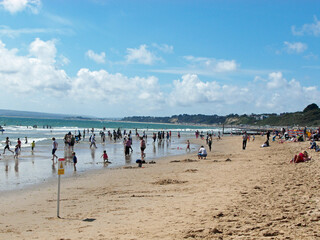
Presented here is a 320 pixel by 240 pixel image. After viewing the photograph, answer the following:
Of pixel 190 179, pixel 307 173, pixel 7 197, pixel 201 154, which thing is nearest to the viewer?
pixel 7 197

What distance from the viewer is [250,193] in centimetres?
909

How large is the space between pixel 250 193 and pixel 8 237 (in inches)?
245

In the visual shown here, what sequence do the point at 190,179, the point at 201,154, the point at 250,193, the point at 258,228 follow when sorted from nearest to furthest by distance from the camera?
the point at 258,228, the point at 250,193, the point at 190,179, the point at 201,154

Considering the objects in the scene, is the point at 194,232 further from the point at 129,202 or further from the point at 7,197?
the point at 7,197

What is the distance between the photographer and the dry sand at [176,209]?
6.17 m

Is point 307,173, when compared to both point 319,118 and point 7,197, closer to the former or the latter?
point 7,197

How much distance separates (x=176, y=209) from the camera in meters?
7.93

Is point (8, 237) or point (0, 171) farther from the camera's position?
point (0, 171)

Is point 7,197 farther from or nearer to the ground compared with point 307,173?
nearer to the ground

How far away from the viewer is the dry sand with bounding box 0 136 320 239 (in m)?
6.17

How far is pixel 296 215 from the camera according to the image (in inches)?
263

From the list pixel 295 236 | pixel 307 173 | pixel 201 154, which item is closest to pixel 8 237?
pixel 295 236

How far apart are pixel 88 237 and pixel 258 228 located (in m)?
3.25

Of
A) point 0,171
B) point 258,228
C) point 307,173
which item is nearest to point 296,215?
point 258,228
